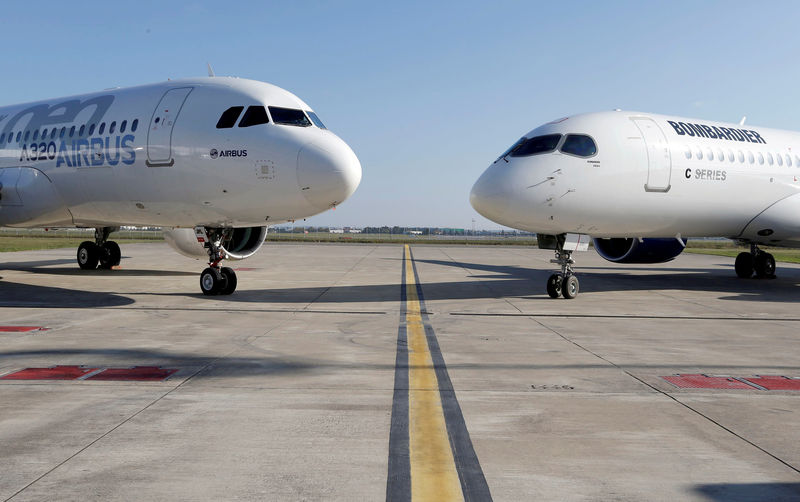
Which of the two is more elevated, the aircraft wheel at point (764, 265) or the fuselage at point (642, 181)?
the fuselage at point (642, 181)

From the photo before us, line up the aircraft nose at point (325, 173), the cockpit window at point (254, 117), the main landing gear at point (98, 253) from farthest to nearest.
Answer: the main landing gear at point (98, 253)
the cockpit window at point (254, 117)
the aircraft nose at point (325, 173)

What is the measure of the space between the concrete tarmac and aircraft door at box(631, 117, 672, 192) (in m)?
3.51

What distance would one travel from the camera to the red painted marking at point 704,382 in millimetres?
6074

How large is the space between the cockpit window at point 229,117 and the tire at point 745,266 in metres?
17.6

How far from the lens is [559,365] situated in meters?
7.02

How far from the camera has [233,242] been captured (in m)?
15.6

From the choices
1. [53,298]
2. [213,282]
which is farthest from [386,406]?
[53,298]

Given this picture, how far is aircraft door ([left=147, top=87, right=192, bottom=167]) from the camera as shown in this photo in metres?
12.9

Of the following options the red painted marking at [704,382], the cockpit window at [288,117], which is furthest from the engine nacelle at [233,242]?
the red painted marking at [704,382]

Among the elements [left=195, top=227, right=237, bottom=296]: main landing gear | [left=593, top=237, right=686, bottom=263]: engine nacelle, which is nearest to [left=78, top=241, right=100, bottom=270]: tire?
[left=195, top=227, right=237, bottom=296]: main landing gear

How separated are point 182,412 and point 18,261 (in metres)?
24.3

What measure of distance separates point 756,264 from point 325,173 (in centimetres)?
1642

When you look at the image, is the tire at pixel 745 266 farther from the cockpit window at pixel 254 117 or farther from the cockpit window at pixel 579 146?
the cockpit window at pixel 254 117

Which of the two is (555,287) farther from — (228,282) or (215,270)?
(215,270)
